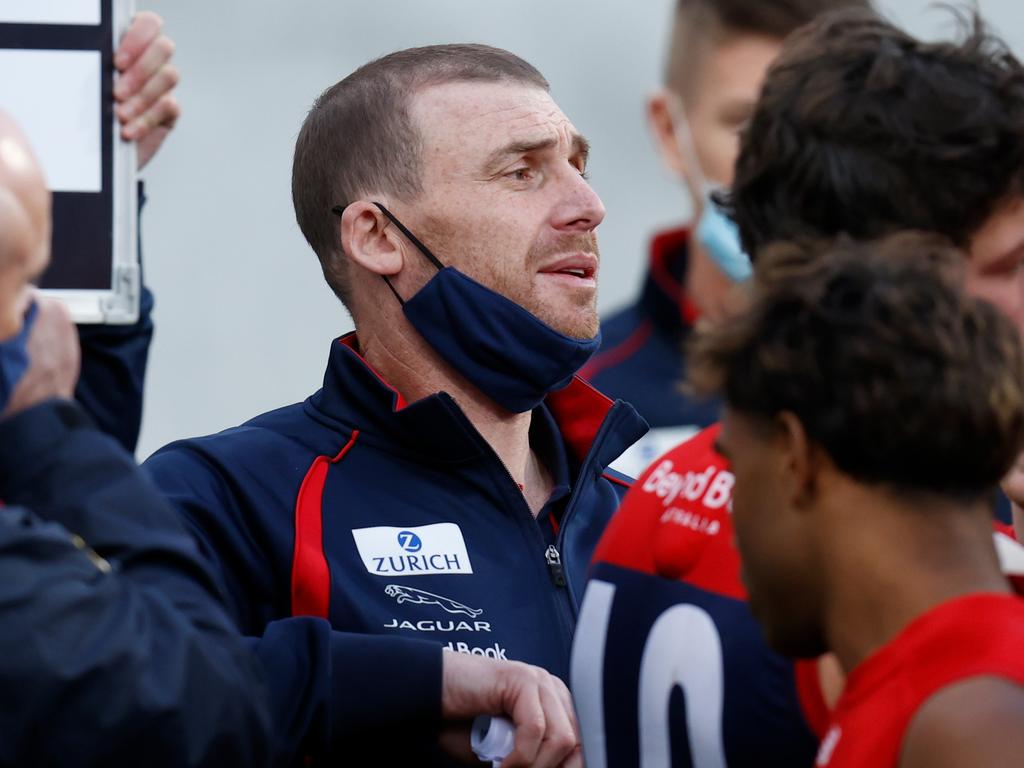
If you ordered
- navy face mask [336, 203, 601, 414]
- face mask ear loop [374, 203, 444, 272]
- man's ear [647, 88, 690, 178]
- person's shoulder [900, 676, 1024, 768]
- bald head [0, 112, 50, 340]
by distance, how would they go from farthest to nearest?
man's ear [647, 88, 690, 178] → face mask ear loop [374, 203, 444, 272] → navy face mask [336, 203, 601, 414] → bald head [0, 112, 50, 340] → person's shoulder [900, 676, 1024, 768]

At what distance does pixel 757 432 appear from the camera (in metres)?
1.39

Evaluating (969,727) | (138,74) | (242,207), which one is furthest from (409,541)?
(242,207)

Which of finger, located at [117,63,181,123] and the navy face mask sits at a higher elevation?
finger, located at [117,63,181,123]

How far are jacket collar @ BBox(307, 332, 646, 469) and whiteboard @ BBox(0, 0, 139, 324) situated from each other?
473 mm

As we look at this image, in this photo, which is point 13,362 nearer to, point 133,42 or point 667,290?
point 133,42

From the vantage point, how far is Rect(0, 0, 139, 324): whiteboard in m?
2.04

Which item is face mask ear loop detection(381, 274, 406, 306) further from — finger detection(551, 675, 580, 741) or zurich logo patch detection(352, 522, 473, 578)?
finger detection(551, 675, 580, 741)

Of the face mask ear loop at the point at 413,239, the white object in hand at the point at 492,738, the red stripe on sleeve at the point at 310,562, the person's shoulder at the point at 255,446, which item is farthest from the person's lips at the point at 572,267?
the white object in hand at the point at 492,738

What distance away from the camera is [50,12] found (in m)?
2.05

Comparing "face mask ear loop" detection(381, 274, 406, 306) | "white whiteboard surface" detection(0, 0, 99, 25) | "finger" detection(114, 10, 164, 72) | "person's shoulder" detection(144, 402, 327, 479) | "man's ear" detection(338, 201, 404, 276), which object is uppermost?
"white whiteboard surface" detection(0, 0, 99, 25)

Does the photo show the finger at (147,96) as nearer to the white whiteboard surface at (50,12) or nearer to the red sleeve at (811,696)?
the white whiteboard surface at (50,12)

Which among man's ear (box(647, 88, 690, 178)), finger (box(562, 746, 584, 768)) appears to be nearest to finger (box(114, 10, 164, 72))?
finger (box(562, 746, 584, 768))

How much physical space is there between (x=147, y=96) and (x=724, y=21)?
5.46ft

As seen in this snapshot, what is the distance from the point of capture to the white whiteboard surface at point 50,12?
80.3 inches
